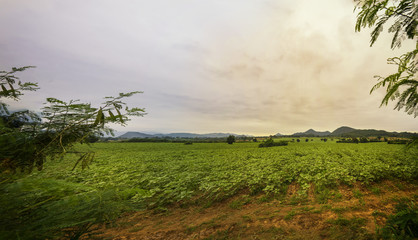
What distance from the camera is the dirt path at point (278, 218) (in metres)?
4.12

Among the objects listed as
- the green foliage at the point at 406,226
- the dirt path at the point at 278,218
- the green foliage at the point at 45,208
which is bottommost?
the dirt path at the point at 278,218

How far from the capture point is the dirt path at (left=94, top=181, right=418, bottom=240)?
→ 4117mm

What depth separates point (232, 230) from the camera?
4.41 m

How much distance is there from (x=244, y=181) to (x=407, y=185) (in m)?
7.96

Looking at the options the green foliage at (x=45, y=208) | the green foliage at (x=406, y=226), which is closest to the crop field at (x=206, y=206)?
the green foliage at (x=45, y=208)

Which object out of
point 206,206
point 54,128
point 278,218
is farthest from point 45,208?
point 206,206

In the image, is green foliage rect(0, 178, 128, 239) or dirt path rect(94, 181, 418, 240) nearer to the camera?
green foliage rect(0, 178, 128, 239)

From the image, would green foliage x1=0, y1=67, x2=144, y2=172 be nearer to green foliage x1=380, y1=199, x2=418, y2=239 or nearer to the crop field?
the crop field

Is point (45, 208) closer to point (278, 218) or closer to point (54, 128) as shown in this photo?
point (54, 128)

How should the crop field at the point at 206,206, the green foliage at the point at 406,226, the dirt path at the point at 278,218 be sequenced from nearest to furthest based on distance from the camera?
the crop field at the point at 206,206 → the green foliage at the point at 406,226 → the dirt path at the point at 278,218

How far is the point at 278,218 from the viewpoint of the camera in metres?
4.83

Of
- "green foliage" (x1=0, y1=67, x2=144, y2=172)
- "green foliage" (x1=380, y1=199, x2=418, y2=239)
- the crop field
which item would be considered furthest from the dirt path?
"green foliage" (x1=0, y1=67, x2=144, y2=172)

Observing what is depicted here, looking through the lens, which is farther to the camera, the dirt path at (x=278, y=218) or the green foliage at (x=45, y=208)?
the dirt path at (x=278, y=218)

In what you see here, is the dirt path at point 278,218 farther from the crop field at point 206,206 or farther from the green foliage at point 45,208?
the green foliage at point 45,208
